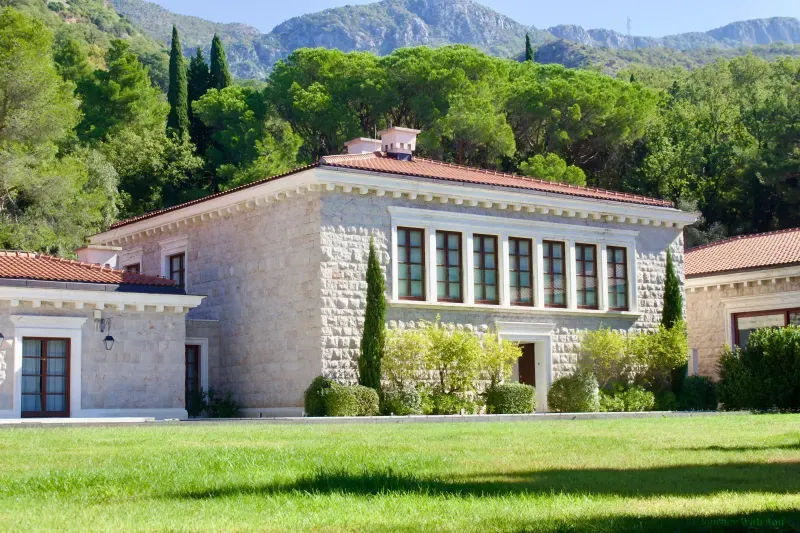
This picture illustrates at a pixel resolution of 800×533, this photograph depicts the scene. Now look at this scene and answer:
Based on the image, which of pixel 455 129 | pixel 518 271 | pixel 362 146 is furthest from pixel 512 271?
pixel 455 129

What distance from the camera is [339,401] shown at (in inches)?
984

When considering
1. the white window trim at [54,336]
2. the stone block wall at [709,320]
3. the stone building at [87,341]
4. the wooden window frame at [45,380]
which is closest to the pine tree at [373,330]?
the stone building at [87,341]

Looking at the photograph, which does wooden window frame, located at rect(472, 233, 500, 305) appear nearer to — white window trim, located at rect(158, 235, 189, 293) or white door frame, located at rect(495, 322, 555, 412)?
white door frame, located at rect(495, 322, 555, 412)

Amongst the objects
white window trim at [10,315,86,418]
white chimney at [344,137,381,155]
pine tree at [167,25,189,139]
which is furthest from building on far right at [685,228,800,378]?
pine tree at [167,25,189,139]

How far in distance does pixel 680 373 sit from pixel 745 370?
5658 millimetres

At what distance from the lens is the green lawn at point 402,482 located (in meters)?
7.70

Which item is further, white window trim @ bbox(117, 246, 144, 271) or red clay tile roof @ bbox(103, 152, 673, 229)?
white window trim @ bbox(117, 246, 144, 271)

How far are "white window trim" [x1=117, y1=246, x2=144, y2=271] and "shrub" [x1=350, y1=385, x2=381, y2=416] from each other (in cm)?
1063

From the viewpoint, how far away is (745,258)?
36.1 metres

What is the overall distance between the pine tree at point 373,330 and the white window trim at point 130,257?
9502mm

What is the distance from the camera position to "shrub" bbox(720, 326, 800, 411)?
25.3 m

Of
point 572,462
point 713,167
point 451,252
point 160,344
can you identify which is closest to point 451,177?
point 451,252

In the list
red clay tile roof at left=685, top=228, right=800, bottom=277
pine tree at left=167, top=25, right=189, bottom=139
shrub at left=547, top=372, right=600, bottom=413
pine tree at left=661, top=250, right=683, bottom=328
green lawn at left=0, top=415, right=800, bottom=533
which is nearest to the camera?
green lawn at left=0, top=415, right=800, bottom=533

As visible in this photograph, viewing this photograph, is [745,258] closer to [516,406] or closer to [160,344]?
[516,406]
